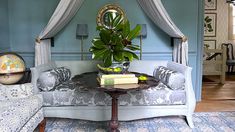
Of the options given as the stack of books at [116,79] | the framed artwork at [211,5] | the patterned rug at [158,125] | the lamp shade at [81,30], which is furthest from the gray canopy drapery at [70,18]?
the framed artwork at [211,5]

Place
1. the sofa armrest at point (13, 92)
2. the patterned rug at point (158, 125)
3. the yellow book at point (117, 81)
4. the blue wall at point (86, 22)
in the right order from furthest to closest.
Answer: the blue wall at point (86, 22) → the patterned rug at point (158, 125) → the sofa armrest at point (13, 92) → the yellow book at point (117, 81)

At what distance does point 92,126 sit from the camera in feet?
10.5

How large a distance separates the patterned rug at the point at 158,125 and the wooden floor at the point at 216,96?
19.3 inches

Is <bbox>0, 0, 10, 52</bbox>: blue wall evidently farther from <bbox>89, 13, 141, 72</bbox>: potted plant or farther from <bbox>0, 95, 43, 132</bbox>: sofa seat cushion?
<bbox>89, 13, 141, 72</bbox>: potted plant

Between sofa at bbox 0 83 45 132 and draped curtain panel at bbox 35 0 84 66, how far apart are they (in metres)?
1.08

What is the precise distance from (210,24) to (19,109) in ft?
21.9

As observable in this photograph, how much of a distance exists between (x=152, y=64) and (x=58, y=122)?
1743 mm

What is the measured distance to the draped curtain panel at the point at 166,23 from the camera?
3.58 metres

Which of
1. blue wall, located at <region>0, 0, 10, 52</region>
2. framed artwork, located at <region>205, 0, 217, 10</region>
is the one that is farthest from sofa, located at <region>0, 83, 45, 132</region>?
framed artwork, located at <region>205, 0, 217, 10</region>

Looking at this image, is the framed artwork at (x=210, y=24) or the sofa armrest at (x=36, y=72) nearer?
the sofa armrest at (x=36, y=72)

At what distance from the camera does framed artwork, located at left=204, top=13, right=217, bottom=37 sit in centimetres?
745

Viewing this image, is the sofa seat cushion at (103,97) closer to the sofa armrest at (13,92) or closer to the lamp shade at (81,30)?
the sofa armrest at (13,92)

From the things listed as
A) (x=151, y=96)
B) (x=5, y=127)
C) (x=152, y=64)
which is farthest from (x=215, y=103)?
(x=5, y=127)

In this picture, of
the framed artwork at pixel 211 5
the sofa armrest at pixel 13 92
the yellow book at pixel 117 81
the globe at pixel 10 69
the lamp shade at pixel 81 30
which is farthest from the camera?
the framed artwork at pixel 211 5
